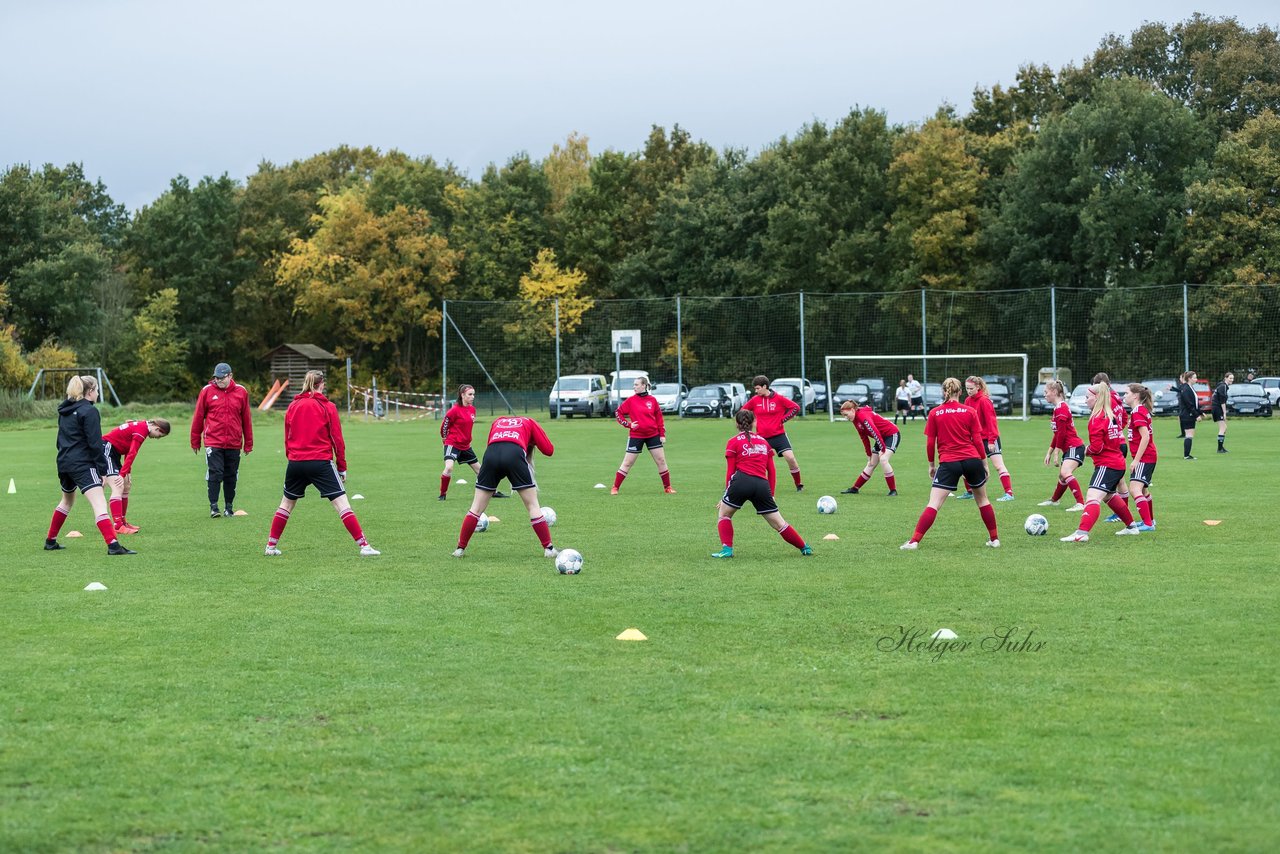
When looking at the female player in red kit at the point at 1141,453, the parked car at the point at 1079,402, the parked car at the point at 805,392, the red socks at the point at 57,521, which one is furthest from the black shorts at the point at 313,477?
the parked car at the point at 805,392

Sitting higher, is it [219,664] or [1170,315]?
[1170,315]

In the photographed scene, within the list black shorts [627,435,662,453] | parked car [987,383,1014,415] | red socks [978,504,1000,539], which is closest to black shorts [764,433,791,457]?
black shorts [627,435,662,453]

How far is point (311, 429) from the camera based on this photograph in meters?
13.0

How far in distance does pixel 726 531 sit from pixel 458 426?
724cm

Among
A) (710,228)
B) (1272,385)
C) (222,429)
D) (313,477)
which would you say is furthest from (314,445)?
(710,228)

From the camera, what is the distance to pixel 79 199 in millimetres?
82062

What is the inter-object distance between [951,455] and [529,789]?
331 inches

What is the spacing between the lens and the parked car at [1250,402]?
46375 mm

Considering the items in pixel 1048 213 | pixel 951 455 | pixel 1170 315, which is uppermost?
pixel 1048 213

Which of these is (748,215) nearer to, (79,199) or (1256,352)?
(1256,352)

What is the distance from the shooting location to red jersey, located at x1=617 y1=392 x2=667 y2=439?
66.3 feet

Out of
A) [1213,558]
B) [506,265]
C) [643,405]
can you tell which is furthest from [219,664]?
[506,265]

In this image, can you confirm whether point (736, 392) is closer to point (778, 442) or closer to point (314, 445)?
point (778, 442)

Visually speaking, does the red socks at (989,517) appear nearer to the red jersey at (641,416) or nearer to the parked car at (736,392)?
the red jersey at (641,416)
